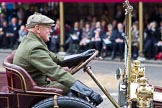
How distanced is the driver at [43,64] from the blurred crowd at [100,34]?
35.1 feet

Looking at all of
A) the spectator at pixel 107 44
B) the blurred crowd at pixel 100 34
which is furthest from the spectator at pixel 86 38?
the spectator at pixel 107 44

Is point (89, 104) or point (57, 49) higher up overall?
point (89, 104)

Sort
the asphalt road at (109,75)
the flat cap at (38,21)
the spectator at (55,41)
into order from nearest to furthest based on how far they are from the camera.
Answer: the flat cap at (38,21)
the asphalt road at (109,75)
the spectator at (55,41)

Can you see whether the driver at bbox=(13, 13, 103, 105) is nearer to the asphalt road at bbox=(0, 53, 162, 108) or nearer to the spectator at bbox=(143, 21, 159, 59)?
the asphalt road at bbox=(0, 53, 162, 108)

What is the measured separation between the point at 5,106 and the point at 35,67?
0.53 metres

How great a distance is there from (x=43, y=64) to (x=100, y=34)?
38.5ft

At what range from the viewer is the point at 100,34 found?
16.8 metres

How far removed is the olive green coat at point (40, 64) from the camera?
508cm

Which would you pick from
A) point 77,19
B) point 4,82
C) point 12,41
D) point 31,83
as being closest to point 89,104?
point 31,83

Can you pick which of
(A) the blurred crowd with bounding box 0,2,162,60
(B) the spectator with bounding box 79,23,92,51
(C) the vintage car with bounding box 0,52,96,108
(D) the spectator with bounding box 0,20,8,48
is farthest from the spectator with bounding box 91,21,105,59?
(C) the vintage car with bounding box 0,52,96,108

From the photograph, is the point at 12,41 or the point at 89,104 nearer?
the point at 89,104

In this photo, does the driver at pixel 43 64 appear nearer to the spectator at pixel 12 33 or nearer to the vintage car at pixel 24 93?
the vintage car at pixel 24 93

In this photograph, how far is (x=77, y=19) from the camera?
2041 cm

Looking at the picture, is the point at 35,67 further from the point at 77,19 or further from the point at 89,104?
the point at 77,19
